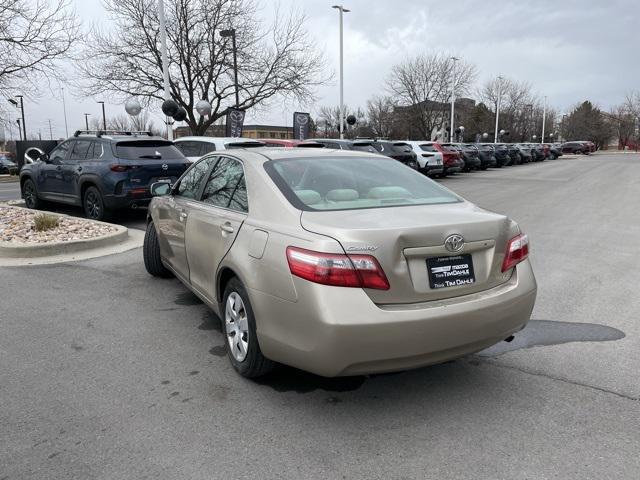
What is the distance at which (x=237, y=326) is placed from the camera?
3561 millimetres

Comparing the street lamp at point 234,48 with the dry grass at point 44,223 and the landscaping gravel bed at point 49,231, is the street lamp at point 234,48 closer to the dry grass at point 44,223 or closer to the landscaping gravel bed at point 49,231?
the landscaping gravel bed at point 49,231

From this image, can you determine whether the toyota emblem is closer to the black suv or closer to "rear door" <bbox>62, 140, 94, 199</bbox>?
the black suv

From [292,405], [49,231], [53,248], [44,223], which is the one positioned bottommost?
[292,405]

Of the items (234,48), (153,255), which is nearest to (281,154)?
(153,255)

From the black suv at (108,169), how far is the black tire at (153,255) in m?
3.80

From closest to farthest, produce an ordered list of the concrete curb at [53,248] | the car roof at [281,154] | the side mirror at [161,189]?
the car roof at [281,154]
the side mirror at [161,189]
the concrete curb at [53,248]

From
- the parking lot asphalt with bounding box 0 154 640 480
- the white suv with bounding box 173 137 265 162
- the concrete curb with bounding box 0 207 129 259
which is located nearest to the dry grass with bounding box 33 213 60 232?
the concrete curb with bounding box 0 207 129 259

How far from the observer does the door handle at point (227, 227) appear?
11.9 feet

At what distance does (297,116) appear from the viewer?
25.2 metres

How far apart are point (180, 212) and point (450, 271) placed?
8.92ft

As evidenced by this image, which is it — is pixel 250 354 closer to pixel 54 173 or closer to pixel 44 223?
pixel 44 223

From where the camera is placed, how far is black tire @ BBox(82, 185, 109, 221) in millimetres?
9695

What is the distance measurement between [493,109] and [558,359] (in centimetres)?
7675

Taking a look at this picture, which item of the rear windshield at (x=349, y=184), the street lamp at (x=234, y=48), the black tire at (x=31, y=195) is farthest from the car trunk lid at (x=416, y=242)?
the street lamp at (x=234, y=48)
